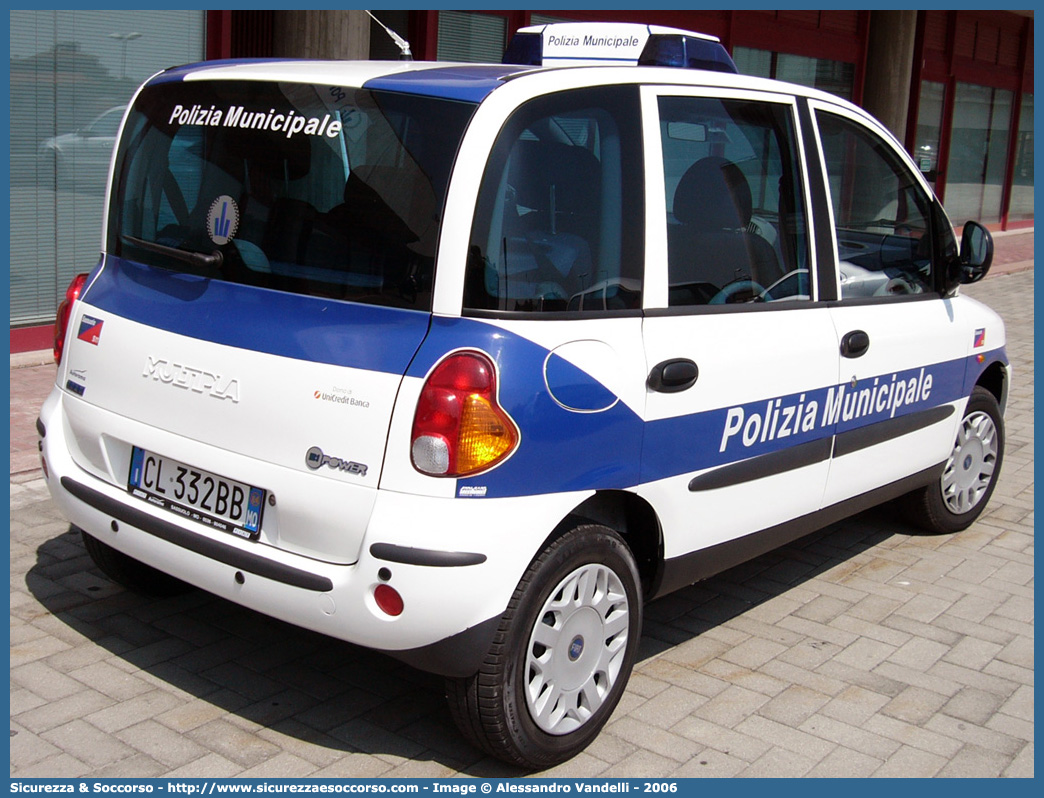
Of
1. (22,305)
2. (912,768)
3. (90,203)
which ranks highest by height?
(90,203)

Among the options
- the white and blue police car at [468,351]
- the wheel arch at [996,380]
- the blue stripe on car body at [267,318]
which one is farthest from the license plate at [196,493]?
the wheel arch at [996,380]

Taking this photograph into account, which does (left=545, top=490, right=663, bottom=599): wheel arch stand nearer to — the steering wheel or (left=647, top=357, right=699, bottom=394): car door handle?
(left=647, top=357, right=699, bottom=394): car door handle

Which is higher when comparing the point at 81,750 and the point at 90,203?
the point at 90,203

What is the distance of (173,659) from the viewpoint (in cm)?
390

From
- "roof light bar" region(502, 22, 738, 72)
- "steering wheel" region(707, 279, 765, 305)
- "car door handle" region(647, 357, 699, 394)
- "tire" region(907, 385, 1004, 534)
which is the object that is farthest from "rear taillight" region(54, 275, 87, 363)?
"tire" region(907, 385, 1004, 534)

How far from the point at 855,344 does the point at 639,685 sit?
1.47 meters

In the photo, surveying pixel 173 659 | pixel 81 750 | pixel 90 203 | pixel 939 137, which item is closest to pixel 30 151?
pixel 90 203

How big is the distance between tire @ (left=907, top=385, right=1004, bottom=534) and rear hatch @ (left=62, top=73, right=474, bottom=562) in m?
3.21

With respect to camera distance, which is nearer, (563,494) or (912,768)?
(563,494)

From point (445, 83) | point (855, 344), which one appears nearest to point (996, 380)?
point (855, 344)

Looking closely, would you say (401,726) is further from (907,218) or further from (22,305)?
(22,305)

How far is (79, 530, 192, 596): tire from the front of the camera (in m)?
4.23

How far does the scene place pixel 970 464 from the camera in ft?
18.4

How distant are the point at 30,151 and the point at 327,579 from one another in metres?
5.83
